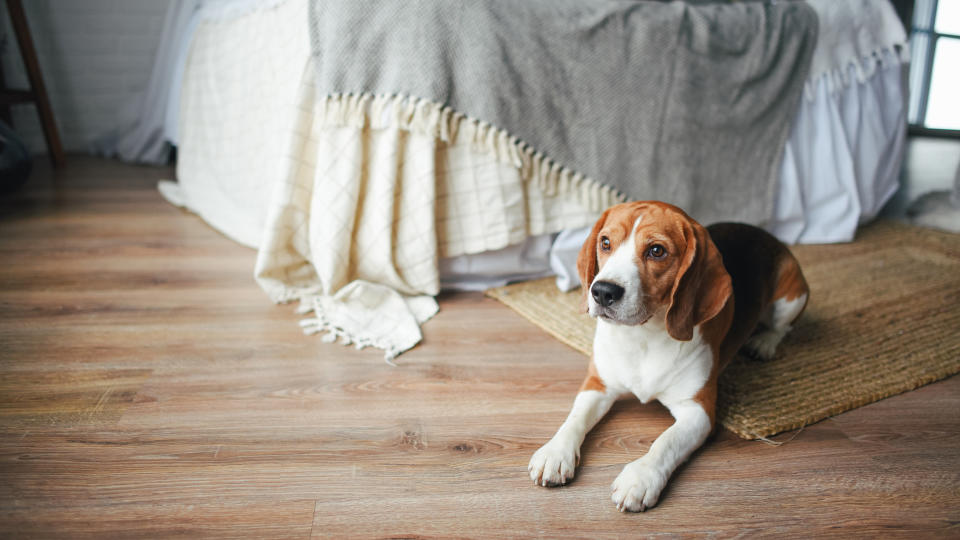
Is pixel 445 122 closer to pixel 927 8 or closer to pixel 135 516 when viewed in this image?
pixel 135 516

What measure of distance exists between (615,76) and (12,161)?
7.98 feet

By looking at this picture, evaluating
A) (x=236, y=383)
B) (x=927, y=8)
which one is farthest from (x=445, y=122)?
(x=927, y=8)

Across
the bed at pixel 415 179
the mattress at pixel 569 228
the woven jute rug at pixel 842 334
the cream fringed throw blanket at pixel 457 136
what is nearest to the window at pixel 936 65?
the mattress at pixel 569 228

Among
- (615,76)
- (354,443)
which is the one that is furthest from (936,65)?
(354,443)

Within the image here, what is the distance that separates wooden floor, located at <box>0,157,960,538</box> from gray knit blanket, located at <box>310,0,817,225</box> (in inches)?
24.5

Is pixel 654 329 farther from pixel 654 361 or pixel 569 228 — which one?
pixel 569 228

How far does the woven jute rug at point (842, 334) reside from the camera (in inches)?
52.4

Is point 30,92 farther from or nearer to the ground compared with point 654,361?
farther from the ground

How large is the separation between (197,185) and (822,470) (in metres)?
2.58

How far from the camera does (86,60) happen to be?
3.67 m

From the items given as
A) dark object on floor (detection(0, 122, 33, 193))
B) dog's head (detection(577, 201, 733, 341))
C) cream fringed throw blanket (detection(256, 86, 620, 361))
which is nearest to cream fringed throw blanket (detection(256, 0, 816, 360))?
cream fringed throw blanket (detection(256, 86, 620, 361))

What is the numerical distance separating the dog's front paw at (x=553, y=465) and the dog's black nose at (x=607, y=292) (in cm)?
27

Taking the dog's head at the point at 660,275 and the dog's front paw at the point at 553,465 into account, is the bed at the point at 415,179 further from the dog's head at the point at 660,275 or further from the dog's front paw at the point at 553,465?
the dog's head at the point at 660,275

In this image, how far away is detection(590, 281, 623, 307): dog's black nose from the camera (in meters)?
1.01
